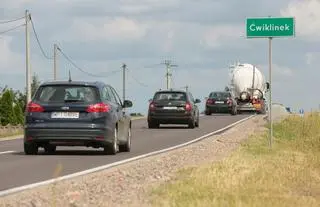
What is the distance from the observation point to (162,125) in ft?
141

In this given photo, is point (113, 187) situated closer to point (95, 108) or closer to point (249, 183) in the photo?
point (249, 183)

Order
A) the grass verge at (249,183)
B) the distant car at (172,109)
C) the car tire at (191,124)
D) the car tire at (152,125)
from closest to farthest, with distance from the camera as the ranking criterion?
the grass verge at (249,183), the distant car at (172,109), the car tire at (191,124), the car tire at (152,125)

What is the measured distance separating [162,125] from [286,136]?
11.6 m

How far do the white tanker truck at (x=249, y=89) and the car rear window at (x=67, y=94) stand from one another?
47.6m

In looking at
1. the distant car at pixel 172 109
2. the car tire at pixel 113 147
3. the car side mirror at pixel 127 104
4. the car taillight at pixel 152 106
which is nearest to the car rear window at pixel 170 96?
the distant car at pixel 172 109

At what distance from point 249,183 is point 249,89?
55.1 m

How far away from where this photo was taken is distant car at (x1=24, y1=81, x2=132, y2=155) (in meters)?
20.6

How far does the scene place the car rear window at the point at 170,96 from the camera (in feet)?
128

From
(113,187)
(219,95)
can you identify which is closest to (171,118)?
(219,95)

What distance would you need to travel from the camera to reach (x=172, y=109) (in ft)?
127

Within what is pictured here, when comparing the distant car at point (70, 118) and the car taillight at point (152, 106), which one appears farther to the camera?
the car taillight at point (152, 106)

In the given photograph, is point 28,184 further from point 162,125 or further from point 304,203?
point 162,125

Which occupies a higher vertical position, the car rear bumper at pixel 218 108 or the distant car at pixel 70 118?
the distant car at pixel 70 118

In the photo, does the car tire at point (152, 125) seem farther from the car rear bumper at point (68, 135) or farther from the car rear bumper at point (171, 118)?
the car rear bumper at point (68, 135)
